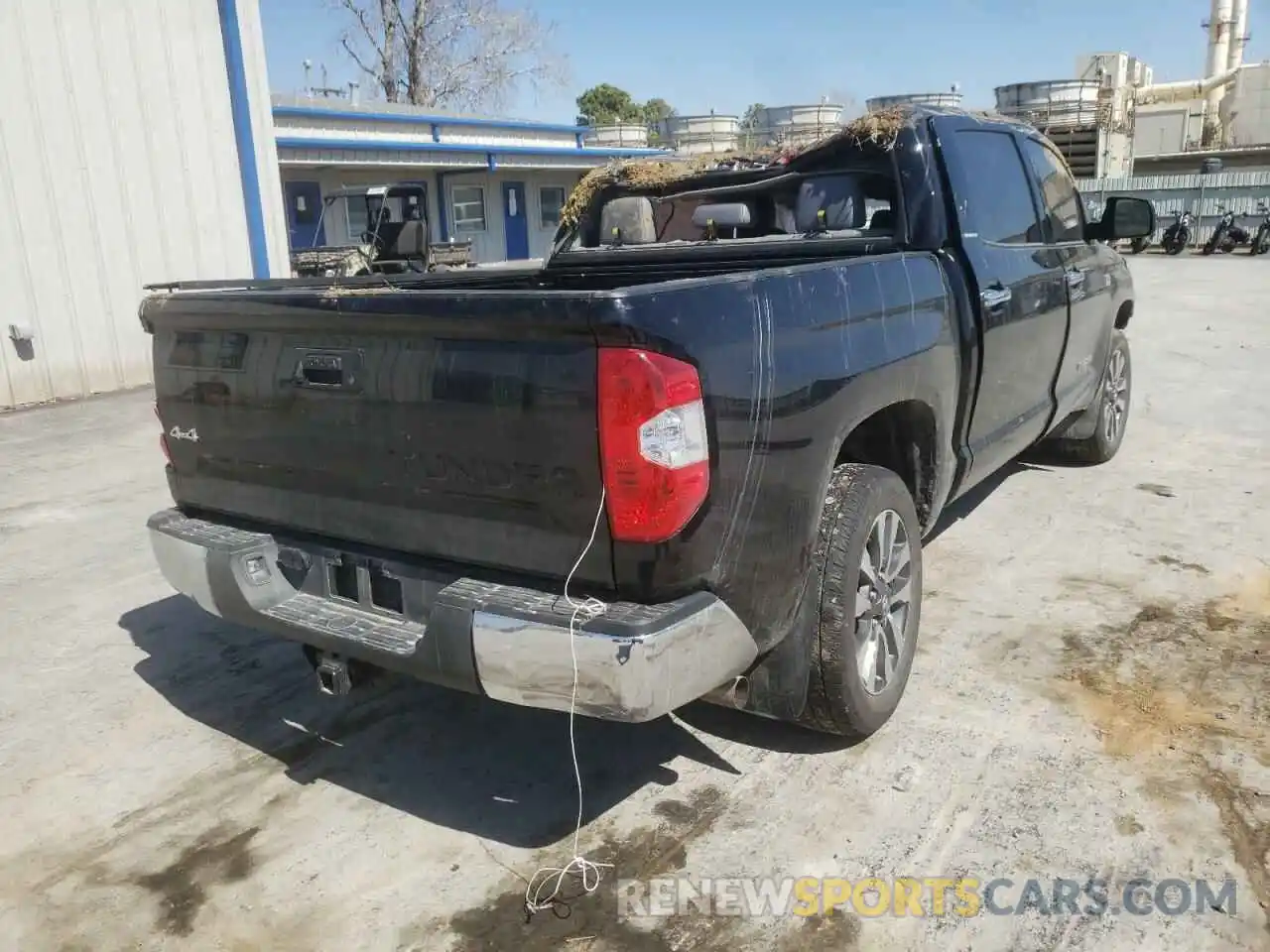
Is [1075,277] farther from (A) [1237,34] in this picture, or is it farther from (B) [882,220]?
(A) [1237,34]

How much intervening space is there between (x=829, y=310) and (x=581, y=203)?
109 inches

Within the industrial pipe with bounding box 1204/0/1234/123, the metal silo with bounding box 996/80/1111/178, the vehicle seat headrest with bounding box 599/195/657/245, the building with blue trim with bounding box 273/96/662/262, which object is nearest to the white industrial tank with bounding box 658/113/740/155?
the building with blue trim with bounding box 273/96/662/262

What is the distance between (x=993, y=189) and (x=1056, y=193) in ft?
3.47

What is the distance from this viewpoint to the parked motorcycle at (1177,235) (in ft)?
84.8

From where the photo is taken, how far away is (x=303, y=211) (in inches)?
821

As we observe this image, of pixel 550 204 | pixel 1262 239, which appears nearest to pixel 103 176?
pixel 550 204

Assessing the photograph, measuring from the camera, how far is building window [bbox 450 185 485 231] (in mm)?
24625

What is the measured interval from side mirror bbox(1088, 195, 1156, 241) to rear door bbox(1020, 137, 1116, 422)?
0.11 meters

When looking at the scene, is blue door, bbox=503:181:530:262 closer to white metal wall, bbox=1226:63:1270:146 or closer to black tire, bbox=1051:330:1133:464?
black tire, bbox=1051:330:1133:464

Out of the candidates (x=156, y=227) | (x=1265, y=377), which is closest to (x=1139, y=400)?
(x=1265, y=377)

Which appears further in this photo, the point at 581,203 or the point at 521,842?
the point at 581,203

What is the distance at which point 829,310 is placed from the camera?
2918 mm

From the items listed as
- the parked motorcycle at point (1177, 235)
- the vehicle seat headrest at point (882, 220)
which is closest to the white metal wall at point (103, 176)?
the vehicle seat headrest at point (882, 220)

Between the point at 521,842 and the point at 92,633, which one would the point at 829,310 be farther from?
the point at 92,633
